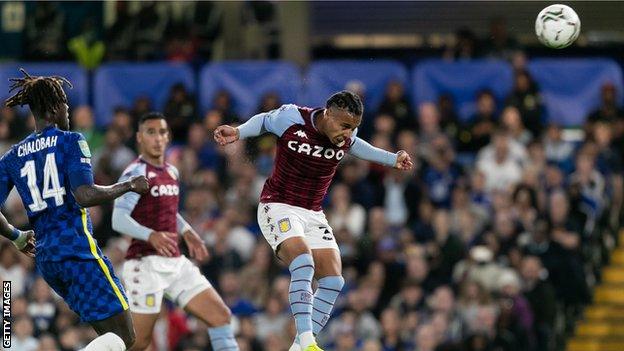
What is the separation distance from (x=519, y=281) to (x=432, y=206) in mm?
1724

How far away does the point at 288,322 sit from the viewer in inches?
745

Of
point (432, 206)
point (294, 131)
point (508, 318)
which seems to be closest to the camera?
point (294, 131)

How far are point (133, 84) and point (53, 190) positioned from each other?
1171 cm

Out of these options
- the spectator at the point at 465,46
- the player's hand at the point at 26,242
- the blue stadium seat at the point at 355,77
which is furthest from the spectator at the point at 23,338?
the spectator at the point at 465,46

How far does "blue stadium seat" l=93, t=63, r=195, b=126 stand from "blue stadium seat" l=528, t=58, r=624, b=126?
17.7 ft

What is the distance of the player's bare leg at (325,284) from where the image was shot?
12.9 metres

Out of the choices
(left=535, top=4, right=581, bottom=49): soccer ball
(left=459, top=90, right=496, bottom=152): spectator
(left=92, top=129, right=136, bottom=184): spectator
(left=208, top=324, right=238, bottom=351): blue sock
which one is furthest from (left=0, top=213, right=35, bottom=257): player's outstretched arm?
(left=459, top=90, right=496, bottom=152): spectator

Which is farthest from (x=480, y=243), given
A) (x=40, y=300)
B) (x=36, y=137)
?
(x=36, y=137)

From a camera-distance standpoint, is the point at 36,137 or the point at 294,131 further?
the point at 294,131

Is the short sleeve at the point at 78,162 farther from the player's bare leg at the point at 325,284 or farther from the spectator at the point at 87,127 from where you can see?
the spectator at the point at 87,127

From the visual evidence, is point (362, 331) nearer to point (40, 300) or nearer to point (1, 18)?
point (40, 300)

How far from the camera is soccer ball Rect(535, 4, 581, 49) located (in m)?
13.9

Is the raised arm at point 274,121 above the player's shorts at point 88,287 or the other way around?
above

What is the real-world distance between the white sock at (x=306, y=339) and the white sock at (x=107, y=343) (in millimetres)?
1597
